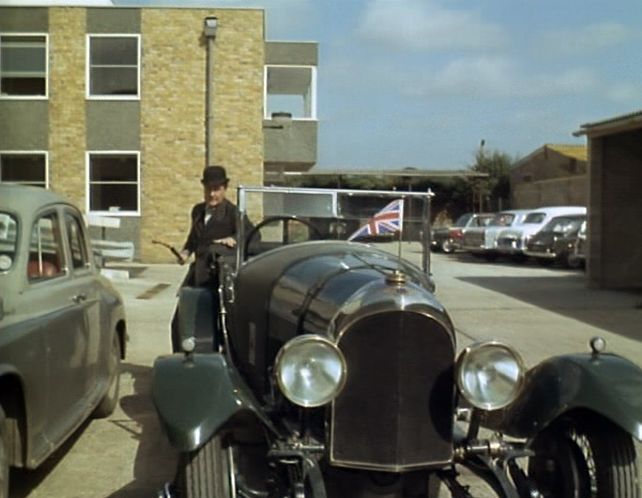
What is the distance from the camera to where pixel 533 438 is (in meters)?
4.36

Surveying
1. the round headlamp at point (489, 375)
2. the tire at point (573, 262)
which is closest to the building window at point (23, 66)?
the tire at point (573, 262)

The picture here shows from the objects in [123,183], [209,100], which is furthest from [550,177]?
[123,183]

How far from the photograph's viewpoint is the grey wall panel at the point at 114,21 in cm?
2434

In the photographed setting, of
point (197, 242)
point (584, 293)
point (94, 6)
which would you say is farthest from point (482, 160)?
point (197, 242)

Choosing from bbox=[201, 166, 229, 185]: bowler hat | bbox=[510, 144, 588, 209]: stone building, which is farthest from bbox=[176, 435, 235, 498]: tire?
bbox=[510, 144, 588, 209]: stone building

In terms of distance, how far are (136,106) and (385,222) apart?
18963 mm

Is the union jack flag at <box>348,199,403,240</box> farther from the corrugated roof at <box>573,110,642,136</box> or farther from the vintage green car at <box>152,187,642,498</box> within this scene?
the corrugated roof at <box>573,110,642,136</box>

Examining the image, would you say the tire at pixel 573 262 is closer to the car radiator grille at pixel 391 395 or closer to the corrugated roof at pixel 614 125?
the corrugated roof at pixel 614 125

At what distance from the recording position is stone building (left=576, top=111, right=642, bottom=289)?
1956cm

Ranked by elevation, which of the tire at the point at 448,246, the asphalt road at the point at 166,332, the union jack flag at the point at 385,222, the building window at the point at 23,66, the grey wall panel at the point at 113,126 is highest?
the building window at the point at 23,66

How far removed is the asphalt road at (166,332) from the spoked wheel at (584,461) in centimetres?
186

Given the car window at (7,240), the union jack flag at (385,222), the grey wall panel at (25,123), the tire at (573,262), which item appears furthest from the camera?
the tire at (573,262)

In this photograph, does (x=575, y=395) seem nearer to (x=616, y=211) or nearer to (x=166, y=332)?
(x=166, y=332)

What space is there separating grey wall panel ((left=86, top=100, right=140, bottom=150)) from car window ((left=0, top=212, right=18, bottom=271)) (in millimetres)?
19439
